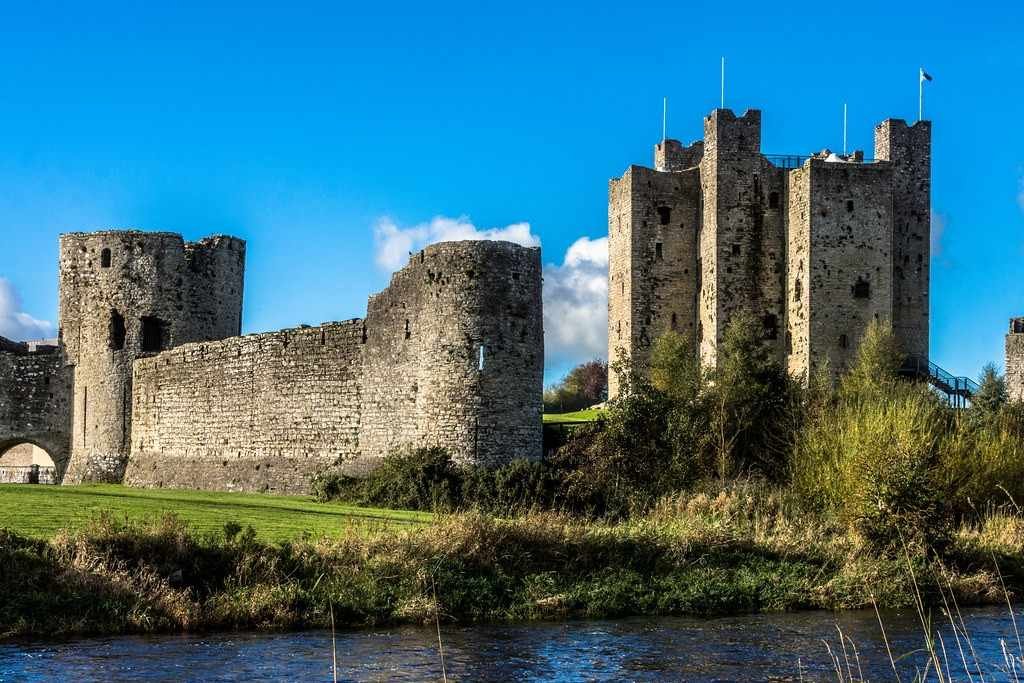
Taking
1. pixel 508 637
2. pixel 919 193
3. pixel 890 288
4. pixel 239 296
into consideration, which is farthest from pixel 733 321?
pixel 508 637

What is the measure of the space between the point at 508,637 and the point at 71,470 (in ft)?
89.3

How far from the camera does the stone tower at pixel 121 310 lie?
41.3 meters

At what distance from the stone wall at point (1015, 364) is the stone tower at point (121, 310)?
24.1 m

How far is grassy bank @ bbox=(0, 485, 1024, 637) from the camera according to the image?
723 inches

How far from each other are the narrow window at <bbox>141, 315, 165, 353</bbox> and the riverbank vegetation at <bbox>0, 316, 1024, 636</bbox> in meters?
12.5

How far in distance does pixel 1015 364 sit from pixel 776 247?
10929 mm

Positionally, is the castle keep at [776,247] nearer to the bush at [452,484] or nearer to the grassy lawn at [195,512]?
the bush at [452,484]

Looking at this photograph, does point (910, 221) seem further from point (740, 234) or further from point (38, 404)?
point (38, 404)

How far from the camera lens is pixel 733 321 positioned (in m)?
48.8

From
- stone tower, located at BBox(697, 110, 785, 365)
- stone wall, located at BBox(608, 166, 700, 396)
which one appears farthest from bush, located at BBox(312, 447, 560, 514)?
stone wall, located at BBox(608, 166, 700, 396)

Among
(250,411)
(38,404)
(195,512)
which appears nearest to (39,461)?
(38,404)

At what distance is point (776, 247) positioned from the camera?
172 ft

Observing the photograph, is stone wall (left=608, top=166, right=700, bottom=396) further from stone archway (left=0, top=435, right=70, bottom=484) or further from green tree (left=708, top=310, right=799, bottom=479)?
stone archway (left=0, top=435, right=70, bottom=484)

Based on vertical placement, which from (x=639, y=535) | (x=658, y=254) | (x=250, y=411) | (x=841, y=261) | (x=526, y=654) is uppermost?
(x=658, y=254)
